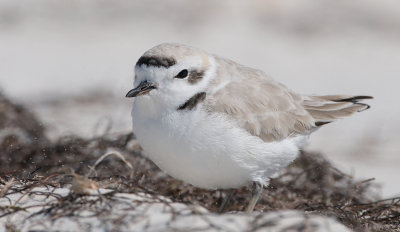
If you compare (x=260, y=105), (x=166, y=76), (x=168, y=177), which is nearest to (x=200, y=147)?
(x=166, y=76)

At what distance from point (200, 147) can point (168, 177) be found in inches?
67.1

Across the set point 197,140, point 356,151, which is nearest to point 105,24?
point 356,151

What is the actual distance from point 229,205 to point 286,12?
7542 mm

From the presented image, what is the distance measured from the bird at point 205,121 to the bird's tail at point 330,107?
0.46 m

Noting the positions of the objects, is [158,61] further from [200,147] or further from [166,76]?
[200,147]

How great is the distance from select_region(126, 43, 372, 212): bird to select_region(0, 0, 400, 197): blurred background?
3.69m

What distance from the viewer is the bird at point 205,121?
4.19 meters

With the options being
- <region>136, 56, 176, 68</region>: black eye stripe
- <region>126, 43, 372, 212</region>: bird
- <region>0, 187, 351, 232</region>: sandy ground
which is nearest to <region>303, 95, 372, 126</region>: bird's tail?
<region>126, 43, 372, 212</region>: bird

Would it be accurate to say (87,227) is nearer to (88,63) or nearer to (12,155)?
(12,155)

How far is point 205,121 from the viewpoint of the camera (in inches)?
166

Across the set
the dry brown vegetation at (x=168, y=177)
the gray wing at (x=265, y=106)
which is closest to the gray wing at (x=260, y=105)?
the gray wing at (x=265, y=106)

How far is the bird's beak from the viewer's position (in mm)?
4246

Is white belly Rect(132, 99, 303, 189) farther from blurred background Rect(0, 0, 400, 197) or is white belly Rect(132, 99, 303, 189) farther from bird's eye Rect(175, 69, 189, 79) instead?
blurred background Rect(0, 0, 400, 197)

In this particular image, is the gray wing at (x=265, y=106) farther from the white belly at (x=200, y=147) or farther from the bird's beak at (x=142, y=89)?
the bird's beak at (x=142, y=89)
